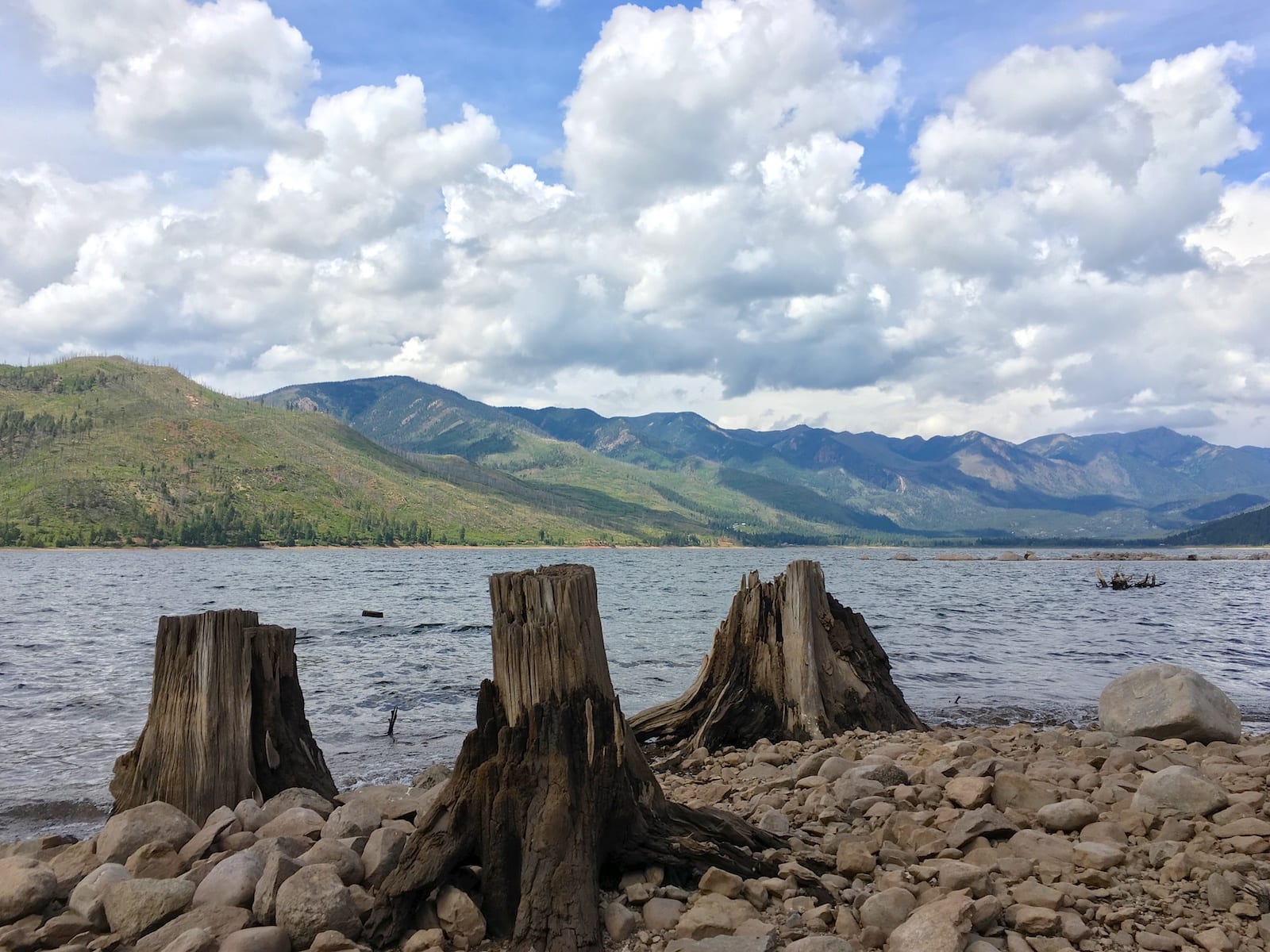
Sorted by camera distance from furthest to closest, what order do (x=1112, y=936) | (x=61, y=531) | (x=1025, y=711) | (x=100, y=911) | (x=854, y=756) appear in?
1. (x=61, y=531)
2. (x=1025, y=711)
3. (x=854, y=756)
4. (x=100, y=911)
5. (x=1112, y=936)

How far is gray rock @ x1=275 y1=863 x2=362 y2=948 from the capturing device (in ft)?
18.8

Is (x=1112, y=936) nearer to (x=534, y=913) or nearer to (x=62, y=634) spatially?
(x=534, y=913)

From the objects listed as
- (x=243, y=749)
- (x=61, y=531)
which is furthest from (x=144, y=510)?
(x=243, y=749)

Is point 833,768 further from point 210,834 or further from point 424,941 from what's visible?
point 210,834

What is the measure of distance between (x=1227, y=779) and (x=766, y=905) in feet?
17.7

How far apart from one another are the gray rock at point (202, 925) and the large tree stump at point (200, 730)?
2.94 m

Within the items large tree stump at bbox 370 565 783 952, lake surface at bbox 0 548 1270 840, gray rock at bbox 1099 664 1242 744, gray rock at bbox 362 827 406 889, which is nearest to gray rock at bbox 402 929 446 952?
large tree stump at bbox 370 565 783 952

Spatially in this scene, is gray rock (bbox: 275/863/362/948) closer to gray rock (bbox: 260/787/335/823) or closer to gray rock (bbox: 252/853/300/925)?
gray rock (bbox: 252/853/300/925)

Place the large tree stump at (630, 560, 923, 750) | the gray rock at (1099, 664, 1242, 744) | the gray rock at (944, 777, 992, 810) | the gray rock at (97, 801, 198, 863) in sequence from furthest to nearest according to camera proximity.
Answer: the large tree stump at (630, 560, 923, 750) < the gray rock at (1099, 664, 1242, 744) < the gray rock at (944, 777, 992, 810) < the gray rock at (97, 801, 198, 863)

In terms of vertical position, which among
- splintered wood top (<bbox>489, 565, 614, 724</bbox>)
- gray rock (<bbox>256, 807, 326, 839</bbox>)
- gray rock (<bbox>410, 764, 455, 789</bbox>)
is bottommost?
gray rock (<bbox>410, 764, 455, 789</bbox>)

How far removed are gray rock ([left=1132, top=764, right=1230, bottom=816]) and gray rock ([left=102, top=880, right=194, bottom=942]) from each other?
7.83m

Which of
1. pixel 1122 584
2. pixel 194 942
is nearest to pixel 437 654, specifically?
pixel 194 942

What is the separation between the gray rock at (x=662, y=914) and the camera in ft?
19.0

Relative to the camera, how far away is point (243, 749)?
9.03 meters
